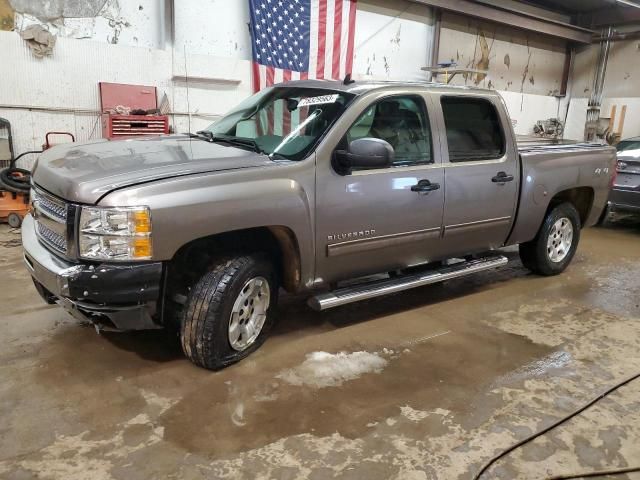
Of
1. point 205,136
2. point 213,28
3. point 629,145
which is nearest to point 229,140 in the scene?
point 205,136

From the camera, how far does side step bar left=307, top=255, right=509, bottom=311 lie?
126 inches

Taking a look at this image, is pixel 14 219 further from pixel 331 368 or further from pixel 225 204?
pixel 331 368

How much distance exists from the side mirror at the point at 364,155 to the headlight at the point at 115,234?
1.20m

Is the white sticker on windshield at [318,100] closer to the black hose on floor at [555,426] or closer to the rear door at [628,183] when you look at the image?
the black hose on floor at [555,426]

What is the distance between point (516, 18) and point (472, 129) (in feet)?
27.4

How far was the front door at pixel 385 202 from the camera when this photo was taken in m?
3.09

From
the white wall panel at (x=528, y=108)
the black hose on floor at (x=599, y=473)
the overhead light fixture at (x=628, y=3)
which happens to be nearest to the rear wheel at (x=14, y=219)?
the black hose on floor at (x=599, y=473)

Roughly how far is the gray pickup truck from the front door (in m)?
0.01

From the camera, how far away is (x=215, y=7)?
728cm

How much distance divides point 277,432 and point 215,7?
6611 mm

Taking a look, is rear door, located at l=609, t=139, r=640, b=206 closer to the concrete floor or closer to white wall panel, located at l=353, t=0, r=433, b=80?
the concrete floor

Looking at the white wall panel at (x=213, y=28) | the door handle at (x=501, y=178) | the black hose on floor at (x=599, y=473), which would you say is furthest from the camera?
the white wall panel at (x=213, y=28)

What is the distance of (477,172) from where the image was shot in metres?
3.82

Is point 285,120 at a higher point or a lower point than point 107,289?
higher
